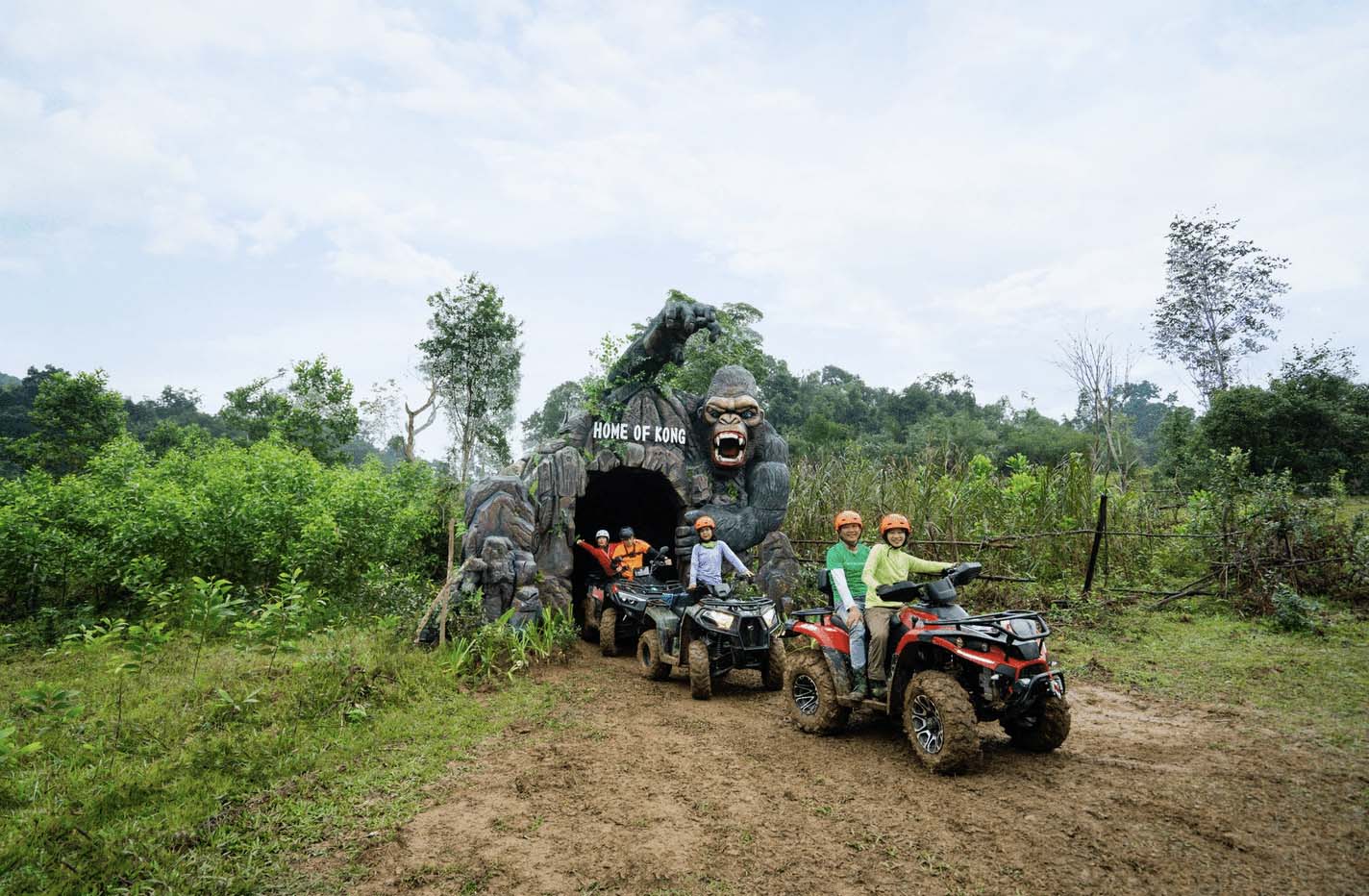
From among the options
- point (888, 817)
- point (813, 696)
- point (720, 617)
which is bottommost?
point (888, 817)

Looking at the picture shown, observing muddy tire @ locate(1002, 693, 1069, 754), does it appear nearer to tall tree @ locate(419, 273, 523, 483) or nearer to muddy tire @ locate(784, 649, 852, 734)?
muddy tire @ locate(784, 649, 852, 734)

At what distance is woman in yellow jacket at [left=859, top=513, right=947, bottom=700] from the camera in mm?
4520

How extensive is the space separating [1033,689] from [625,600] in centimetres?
470

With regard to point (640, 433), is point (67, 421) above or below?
above

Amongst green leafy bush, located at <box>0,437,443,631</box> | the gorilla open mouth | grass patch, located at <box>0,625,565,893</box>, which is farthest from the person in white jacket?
green leafy bush, located at <box>0,437,443,631</box>

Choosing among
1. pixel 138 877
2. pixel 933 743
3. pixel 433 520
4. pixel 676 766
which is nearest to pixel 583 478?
pixel 433 520

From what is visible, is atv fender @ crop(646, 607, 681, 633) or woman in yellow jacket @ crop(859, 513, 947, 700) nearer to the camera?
woman in yellow jacket @ crop(859, 513, 947, 700)

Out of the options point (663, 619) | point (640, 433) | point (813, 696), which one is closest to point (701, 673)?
point (663, 619)

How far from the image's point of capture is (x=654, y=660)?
6871 mm

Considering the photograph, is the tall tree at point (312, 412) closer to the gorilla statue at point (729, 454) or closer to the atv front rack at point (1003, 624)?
the gorilla statue at point (729, 454)

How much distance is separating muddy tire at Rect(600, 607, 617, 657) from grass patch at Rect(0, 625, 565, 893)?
1734 millimetres

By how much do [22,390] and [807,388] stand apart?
35728 mm

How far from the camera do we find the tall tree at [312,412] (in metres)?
22.3

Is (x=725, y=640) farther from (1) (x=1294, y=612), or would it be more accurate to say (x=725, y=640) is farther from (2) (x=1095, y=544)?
(1) (x=1294, y=612)
